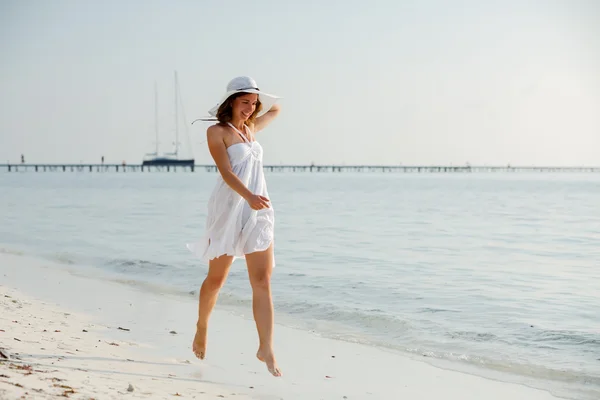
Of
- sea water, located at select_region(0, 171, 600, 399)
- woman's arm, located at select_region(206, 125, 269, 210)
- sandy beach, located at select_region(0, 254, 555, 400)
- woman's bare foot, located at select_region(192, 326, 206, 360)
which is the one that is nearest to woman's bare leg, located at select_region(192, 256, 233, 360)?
woman's bare foot, located at select_region(192, 326, 206, 360)

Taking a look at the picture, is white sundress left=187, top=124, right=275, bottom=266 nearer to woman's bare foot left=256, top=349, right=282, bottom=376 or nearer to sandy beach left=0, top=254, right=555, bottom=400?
woman's bare foot left=256, top=349, right=282, bottom=376

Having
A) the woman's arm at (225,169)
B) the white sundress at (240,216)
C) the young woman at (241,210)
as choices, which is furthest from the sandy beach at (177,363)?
the woman's arm at (225,169)

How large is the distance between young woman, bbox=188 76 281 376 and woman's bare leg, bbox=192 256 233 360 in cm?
1

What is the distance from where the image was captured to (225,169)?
410cm

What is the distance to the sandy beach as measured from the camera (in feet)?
12.6

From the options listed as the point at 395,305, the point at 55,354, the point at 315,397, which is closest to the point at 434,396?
the point at 315,397

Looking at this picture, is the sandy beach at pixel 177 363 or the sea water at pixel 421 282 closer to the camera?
the sandy beach at pixel 177 363

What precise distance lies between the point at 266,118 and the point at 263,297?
1152 millimetres

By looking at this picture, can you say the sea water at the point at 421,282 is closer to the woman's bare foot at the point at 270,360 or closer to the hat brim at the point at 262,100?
the woman's bare foot at the point at 270,360

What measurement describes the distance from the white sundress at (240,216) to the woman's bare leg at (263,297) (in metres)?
0.07

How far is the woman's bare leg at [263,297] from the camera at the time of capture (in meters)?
4.17

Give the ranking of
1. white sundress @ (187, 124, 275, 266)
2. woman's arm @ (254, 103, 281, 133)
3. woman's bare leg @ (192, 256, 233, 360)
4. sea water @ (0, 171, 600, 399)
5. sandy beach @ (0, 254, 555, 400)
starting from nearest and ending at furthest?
1. sandy beach @ (0, 254, 555, 400)
2. white sundress @ (187, 124, 275, 266)
3. woman's bare leg @ (192, 256, 233, 360)
4. woman's arm @ (254, 103, 281, 133)
5. sea water @ (0, 171, 600, 399)

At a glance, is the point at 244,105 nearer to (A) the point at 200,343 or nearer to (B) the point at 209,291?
(B) the point at 209,291

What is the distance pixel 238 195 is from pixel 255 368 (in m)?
1.27
